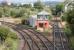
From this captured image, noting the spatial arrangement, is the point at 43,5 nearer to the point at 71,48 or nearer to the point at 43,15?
the point at 43,15

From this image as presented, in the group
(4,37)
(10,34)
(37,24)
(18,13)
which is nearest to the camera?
(4,37)

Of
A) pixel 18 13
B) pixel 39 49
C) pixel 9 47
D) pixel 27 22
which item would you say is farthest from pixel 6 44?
pixel 18 13

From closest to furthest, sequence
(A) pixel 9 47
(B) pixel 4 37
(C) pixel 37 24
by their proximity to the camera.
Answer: (A) pixel 9 47 → (B) pixel 4 37 → (C) pixel 37 24

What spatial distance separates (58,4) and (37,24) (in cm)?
3167

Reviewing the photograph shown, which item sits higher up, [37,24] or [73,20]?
[73,20]

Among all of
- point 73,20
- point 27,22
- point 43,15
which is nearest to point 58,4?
point 27,22

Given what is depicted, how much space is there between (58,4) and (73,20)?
41.8 metres

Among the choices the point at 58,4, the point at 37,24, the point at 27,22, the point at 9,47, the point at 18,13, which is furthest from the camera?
→ the point at 58,4

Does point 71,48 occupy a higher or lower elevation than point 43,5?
higher

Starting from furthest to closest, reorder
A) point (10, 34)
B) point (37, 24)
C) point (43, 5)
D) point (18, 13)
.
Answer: point (43, 5)
point (18, 13)
point (37, 24)
point (10, 34)

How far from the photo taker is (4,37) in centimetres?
2541

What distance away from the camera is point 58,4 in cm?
7075

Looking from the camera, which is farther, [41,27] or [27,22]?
[27,22]

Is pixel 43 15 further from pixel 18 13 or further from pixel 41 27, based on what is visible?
pixel 18 13
